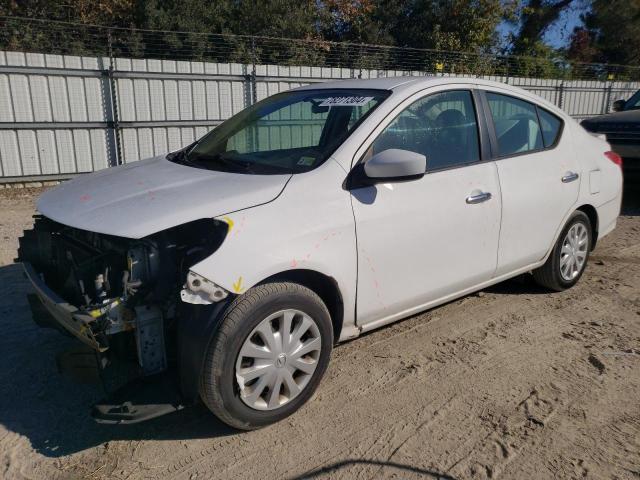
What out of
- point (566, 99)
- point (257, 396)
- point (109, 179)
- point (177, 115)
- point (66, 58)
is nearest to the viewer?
point (257, 396)

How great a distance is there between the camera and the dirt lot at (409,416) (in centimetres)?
268

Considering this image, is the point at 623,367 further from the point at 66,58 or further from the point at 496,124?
the point at 66,58

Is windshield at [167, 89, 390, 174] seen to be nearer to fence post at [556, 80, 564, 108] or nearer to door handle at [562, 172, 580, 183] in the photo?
door handle at [562, 172, 580, 183]

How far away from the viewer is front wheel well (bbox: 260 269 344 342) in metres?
2.94

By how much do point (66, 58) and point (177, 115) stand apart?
2076mm

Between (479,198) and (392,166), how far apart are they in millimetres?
927

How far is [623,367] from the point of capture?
357cm

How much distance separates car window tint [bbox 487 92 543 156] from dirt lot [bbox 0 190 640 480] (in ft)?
4.33

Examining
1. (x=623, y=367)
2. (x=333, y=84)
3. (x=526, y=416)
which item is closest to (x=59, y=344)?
A: (x=333, y=84)

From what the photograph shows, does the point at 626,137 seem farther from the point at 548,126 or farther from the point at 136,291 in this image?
the point at 136,291

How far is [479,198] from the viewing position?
3.73 m

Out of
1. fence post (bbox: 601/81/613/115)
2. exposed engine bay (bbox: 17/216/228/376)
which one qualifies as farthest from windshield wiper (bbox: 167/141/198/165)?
fence post (bbox: 601/81/613/115)

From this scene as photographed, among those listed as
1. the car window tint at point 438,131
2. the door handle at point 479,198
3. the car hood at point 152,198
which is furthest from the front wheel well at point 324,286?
the door handle at point 479,198

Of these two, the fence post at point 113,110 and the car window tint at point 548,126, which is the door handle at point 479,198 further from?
the fence post at point 113,110
